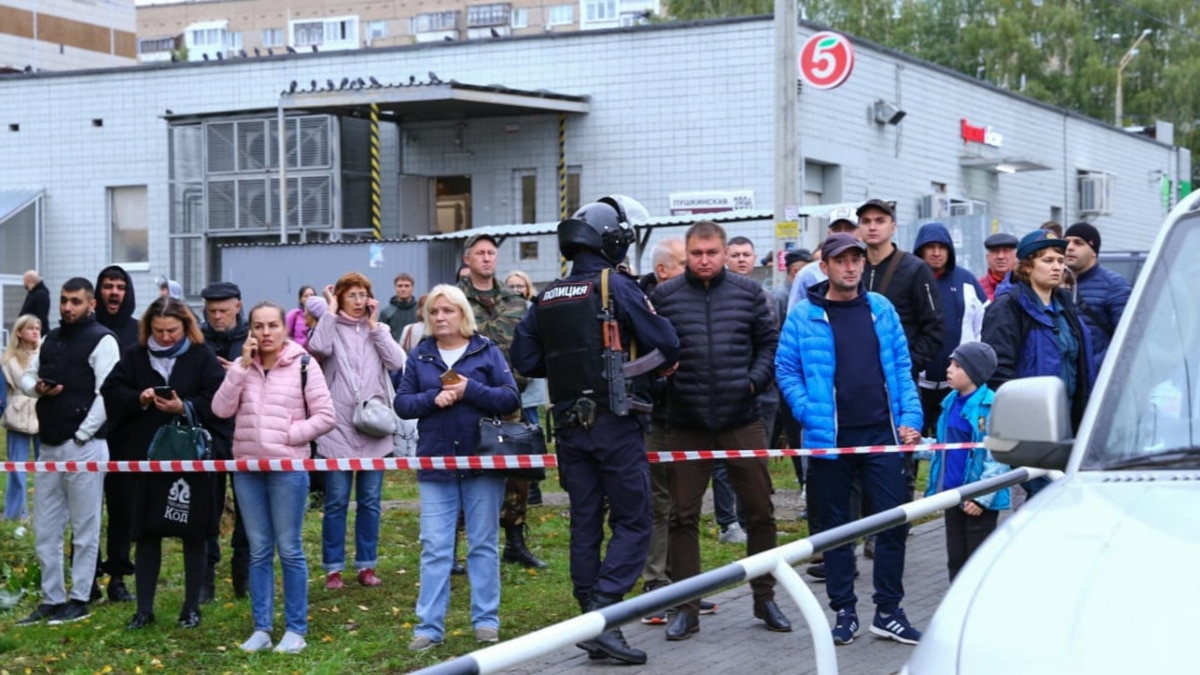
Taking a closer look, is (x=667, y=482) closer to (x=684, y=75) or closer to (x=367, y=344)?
(x=367, y=344)

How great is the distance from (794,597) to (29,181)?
1201 inches

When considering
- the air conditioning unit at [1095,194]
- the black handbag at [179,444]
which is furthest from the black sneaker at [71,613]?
the air conditioning unit at [1095,194]

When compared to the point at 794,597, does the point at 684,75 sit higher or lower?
higher

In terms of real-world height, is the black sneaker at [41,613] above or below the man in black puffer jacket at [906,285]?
below

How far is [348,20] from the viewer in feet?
300

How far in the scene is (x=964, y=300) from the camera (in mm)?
11219

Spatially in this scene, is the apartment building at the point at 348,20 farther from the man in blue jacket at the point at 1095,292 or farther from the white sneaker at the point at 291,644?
the white sneaker at the point at 291,644

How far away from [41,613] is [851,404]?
15.6 ft

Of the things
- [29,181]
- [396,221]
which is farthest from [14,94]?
[396,221]

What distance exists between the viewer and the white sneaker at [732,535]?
11562 millimetres

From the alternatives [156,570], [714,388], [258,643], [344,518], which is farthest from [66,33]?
[714,388]

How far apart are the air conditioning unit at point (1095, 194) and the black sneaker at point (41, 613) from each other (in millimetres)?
33022

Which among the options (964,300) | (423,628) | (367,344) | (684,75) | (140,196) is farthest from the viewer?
(140,196)

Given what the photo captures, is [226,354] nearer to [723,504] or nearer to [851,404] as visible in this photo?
[723,504]
